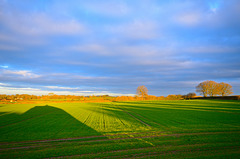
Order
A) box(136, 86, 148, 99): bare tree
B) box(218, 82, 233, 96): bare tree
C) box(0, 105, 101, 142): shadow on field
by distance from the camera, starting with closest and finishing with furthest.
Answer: box(0, 105, 101, 142): shadow on field → box(218, 82, 233, 96): bare tree → box(136, 86, 148, 99): bare tree

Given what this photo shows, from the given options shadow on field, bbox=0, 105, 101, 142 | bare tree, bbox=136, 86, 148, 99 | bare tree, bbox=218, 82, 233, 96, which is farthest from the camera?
bare tree, bbox=136, 86, 148, 99

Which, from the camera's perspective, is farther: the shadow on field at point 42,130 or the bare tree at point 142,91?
the bare tree at point 142,91

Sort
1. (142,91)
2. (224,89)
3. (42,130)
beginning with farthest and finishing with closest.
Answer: (142,91)
(224,89)
(42,130)

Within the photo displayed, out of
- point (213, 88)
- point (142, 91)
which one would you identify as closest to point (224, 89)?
point (213, 88)

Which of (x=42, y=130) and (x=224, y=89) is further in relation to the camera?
(x=224, y=89)

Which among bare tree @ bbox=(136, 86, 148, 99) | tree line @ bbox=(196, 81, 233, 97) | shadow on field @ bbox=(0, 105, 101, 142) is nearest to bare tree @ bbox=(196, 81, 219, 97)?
tree line @ bbox=(196, 81, 233, 97)

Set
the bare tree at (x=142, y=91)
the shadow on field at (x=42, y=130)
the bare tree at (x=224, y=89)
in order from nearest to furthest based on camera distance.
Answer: the shadow on field at (x=42, y=130), the bare tree at (x=224, y=89), the bare tree at (x=142, y=91)

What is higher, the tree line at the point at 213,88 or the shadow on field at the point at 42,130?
the tree line at the point at 213,88

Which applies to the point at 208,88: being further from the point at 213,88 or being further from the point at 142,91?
the point at 142,91

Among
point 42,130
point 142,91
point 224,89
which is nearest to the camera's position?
point 42,130

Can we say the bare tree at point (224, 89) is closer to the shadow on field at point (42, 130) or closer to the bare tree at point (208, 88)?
the bare tree at point (208, 88)

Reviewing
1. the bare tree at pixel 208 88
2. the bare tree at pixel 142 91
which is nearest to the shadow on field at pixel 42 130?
the bare tree at pixel 142 91

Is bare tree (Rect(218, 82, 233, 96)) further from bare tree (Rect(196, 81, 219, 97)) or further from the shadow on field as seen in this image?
the shadow on field

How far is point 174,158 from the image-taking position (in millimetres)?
7590
